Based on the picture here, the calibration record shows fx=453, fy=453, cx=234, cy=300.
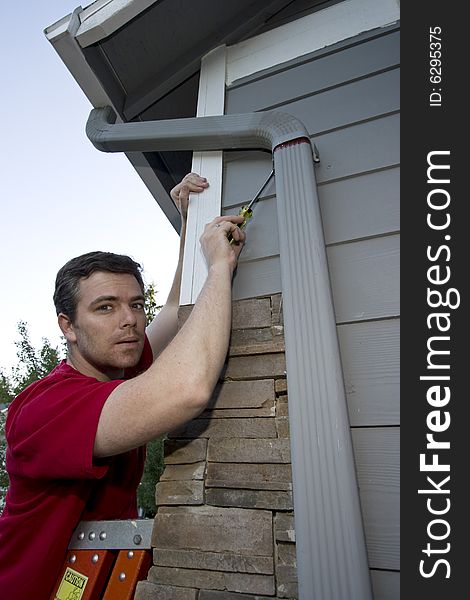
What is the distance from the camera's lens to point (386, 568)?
0.96 meters

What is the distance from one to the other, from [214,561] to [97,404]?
0.46m

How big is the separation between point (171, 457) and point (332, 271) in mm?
699

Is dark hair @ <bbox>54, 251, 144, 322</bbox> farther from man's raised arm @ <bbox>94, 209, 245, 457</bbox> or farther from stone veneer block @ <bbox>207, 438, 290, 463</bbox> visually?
stone veneer block @ <bbox>207, 438, 290, 463</bbox>

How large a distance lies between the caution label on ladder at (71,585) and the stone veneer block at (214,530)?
0.86 feet

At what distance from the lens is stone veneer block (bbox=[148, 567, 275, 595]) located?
99 centimetres

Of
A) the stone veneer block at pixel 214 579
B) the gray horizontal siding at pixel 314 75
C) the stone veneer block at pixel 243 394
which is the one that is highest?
the gray horizontal siding at pixel 314 75

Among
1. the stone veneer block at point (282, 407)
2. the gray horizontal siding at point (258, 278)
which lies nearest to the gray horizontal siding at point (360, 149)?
the gray horizontal siding at point (258, 278)

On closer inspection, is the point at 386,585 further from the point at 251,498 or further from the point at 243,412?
the point at 243,412

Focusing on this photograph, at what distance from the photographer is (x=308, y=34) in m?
1.80

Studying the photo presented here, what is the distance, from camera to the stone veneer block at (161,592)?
1.04m

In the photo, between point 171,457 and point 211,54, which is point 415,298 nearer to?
point 171,457

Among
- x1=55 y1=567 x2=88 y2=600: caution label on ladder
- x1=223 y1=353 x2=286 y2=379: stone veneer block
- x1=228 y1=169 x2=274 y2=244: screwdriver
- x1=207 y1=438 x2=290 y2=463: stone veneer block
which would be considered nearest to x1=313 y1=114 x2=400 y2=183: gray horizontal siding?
x1=228 y1=169 x2=274 y2=244: screwdriver

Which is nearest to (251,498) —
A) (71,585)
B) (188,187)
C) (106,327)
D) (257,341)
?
(257,341)

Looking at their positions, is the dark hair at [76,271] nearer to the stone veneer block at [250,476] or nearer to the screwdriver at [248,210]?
the screwdriver at [248,210]
